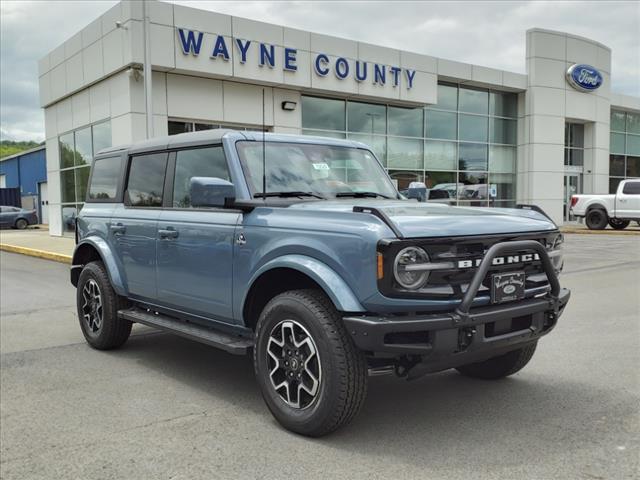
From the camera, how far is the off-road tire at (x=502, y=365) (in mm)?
4625

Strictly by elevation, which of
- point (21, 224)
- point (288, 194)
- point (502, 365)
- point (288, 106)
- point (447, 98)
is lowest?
point (502, 365)

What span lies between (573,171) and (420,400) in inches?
1091

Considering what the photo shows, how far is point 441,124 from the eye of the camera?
79.8 ft

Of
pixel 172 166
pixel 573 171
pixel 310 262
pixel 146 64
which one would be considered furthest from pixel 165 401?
pixel 573 171

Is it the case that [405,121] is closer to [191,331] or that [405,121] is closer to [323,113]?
[323,113]

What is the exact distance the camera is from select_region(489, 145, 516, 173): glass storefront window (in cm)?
2645

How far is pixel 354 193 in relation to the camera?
4.86 metres

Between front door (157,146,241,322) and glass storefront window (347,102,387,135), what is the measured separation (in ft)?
55.1

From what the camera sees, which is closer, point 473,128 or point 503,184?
point 473,128

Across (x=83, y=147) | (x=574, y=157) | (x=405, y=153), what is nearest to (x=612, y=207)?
(x=574, y=157)

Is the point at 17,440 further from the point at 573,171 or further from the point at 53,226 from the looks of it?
the point at 573,171

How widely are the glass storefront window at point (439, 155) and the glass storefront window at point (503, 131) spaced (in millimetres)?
2842

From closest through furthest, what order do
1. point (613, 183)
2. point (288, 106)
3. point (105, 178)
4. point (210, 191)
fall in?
point (210, 191) < point (105, 178) < point (288, 106) < point (613, 183)

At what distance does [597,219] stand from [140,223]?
22.5 meters
